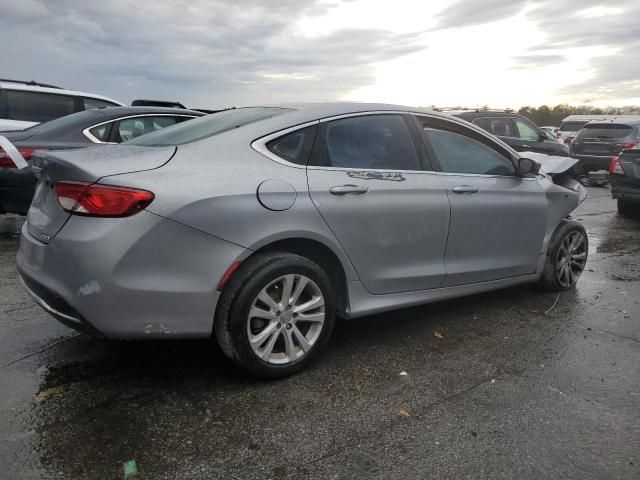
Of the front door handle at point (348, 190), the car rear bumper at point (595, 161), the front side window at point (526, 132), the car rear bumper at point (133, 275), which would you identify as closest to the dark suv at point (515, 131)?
the front side window at point (526, 132)

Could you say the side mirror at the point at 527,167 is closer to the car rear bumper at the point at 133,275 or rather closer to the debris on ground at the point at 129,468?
the car rear bumper at the point at 133,275

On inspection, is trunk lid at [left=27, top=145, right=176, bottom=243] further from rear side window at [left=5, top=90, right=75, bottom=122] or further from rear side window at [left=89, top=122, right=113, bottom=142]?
rear side window at [left=5, top=90, right=75, bottom=122]

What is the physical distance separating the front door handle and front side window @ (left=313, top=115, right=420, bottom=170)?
15cm

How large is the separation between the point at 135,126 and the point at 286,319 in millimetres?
4304

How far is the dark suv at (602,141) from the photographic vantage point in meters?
13.9

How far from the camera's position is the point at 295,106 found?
356 centimetres

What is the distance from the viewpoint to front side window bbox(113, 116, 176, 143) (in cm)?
621

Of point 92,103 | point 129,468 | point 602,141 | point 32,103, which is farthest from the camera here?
point 602,141

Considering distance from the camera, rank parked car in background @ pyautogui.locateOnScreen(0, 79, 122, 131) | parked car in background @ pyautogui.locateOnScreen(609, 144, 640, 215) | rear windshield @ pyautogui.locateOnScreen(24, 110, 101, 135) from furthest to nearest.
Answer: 1. parked car in background @ pyautogui.locateOnScreen(609, 144, 640, 215)
2. parked car in background @ pyautogui.locateOnScreen(0, 79, 122, 131)
3. rear windshield @ pyautogui.locateOnScreen(24, 110, 101, 135)

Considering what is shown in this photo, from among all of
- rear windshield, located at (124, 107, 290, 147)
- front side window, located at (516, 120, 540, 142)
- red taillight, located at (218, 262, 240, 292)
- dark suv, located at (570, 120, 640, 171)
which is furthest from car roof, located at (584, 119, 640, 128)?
red taillight, located at (218, 262, 240, 292)

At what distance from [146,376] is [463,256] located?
2288 millimetres

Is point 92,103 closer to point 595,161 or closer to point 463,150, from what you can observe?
point 463,150

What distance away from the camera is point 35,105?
7.59 metres

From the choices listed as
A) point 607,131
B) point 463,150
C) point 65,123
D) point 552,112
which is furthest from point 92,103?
point 552,112
